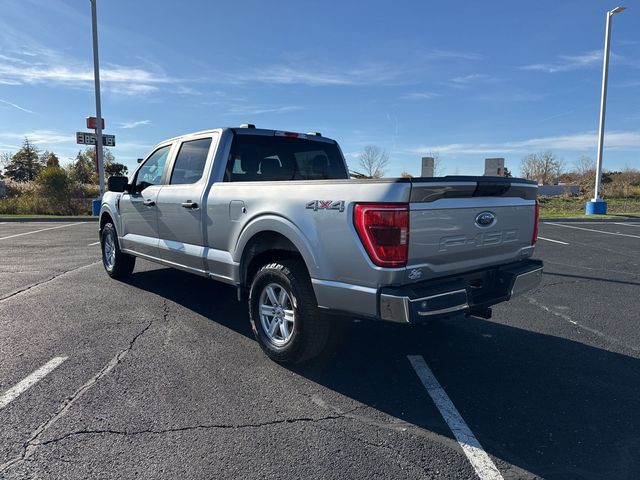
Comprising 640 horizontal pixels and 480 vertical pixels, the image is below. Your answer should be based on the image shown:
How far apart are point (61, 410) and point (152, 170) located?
3512 mm

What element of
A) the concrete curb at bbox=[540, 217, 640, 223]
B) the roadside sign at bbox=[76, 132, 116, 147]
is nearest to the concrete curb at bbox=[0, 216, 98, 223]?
the roadside sign at bbox=[76, 132, 116, 147]

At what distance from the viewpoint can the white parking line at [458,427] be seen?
95.7 inches

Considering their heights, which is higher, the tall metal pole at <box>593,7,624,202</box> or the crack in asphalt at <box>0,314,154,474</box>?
the tall metal pole at <box>593,7,624,202</box>

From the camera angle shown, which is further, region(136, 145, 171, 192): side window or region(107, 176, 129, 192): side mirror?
region(107, 176, 129, 192): side mirror

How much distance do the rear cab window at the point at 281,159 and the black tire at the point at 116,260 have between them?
9.75ft

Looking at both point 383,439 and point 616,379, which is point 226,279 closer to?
point 383,439

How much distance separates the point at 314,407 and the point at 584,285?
5.40 metres

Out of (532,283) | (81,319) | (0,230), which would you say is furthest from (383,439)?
(0,230)

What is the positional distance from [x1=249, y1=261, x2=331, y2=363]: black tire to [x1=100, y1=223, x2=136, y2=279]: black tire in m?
3.87

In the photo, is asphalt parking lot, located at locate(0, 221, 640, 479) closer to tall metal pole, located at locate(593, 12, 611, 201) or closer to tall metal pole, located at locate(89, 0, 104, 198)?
tall metal pole, located at locate(89, 0, 104, 198)

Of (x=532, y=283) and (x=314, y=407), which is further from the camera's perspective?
(x=532, y=283)

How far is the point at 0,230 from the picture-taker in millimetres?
14773

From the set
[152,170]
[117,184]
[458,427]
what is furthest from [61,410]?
[117,184]

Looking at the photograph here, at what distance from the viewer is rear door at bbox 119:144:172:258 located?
5.52 metres
